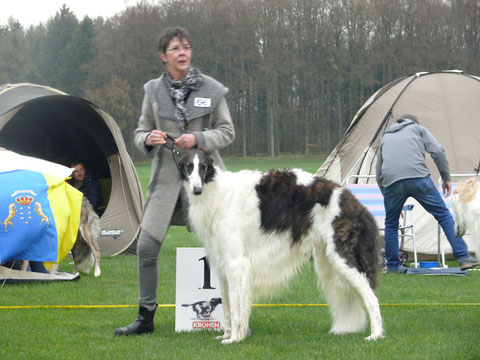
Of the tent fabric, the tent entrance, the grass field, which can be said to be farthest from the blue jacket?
the tent entrance

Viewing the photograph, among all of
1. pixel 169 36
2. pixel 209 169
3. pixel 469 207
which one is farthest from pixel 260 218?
pixel 469 207

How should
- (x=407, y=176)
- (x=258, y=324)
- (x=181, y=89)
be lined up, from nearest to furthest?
(x=181, y=89), (x=258, y=324), (x=407, y=176)

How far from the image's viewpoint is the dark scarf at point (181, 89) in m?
4.77

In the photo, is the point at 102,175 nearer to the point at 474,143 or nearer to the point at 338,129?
the point at 474,143

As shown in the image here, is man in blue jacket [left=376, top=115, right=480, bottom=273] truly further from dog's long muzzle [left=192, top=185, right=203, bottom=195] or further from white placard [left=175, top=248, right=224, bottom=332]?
dog's long muzzle [left=192, top=185, right=203, bottom=195]

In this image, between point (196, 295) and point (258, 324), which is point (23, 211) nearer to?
point (196, 295)

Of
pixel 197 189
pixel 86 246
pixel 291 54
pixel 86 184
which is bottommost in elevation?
pixel 86 246

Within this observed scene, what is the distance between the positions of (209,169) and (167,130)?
45cm

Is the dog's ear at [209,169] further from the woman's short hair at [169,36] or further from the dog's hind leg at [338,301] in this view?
the dog's hind leg at [338,301]

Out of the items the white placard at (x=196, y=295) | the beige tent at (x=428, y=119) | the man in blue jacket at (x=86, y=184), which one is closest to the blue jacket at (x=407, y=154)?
the beige tent at (x=428, y=119)

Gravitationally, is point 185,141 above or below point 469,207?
above

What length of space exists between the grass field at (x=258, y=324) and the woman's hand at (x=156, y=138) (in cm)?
Result: 145

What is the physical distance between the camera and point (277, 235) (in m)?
4.87

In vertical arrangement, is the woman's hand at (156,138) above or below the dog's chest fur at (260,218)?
above
